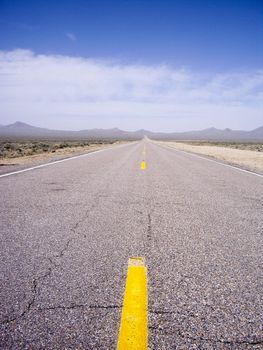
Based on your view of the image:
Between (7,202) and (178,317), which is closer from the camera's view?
(178,317)

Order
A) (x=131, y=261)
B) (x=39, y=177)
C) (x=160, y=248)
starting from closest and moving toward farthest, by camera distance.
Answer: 1. (x=131, y=261)
2. (x=160, y=248)
3. (x=39, y=177)

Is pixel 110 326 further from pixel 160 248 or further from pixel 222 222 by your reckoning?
pixel 222 222

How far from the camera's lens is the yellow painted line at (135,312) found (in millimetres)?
1879

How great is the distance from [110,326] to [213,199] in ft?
15.4

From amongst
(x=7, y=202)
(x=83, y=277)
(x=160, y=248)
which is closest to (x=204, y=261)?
(x=160, y=248)

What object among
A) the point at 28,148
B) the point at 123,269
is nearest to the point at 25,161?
the point at 123,269

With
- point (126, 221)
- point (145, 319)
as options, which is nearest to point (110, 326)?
point (145, 319)

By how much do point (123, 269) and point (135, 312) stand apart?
2.39 ft

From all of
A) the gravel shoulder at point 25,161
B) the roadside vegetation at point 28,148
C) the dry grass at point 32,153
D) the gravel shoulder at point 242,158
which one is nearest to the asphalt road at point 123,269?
the gravel shoulder at point 25,161

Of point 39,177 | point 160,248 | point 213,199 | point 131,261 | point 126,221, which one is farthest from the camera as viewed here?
point 39,177

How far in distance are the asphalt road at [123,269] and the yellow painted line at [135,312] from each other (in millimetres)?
51

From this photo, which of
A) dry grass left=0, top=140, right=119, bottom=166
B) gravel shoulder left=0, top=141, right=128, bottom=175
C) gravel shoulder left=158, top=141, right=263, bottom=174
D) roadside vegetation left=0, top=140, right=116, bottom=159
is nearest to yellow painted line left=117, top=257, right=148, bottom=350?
gravel shoulder left=0, top=141, right=128, bottom=175

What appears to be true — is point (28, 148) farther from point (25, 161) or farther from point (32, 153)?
point (25, 161)

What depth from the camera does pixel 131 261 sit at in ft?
10.1
